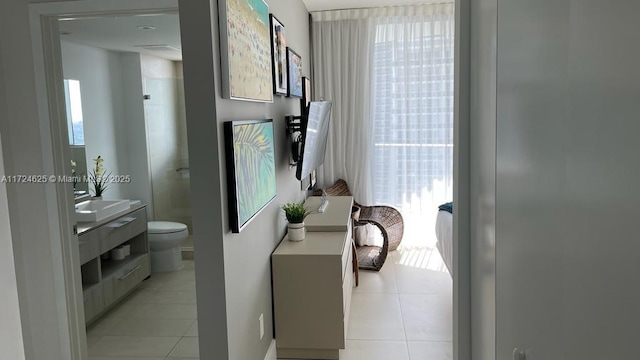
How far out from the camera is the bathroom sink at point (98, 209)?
3.43 metres

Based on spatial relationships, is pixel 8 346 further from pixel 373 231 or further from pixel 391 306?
pixel 373 231

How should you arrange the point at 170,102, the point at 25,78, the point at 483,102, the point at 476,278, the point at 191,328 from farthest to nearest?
1. the point at 170,102
2. the point at 191,328
3. the point at 25,78
4. the point at 476,278
5. the point at 483,102

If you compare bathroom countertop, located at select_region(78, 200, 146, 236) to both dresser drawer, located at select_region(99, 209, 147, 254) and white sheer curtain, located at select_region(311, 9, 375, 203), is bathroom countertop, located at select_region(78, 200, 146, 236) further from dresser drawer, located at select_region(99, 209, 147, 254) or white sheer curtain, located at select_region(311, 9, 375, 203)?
white sheer curtain, located at select_region(311, 9, 375, 203)

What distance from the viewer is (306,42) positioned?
4.82 meters

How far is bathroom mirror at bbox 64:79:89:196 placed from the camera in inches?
152

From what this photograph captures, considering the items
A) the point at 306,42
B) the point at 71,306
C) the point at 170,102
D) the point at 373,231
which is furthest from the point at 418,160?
the point at 71,306

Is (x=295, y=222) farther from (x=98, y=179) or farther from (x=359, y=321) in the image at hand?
(x=98, y=179)

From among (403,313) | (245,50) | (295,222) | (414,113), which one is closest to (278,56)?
(245,50)

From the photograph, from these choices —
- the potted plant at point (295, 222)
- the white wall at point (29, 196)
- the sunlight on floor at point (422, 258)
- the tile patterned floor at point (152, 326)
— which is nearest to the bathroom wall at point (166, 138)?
the tile patterned floor at point (152, 326)

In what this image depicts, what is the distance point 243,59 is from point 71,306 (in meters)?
1.68

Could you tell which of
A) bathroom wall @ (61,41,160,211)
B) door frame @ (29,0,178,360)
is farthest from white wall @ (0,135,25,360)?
bathroom wall @ (61,41,160,211)

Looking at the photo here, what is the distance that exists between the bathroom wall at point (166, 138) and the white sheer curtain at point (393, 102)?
1.54 meters

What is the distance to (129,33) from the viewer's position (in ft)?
12.5

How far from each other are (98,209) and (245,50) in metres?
2.23
